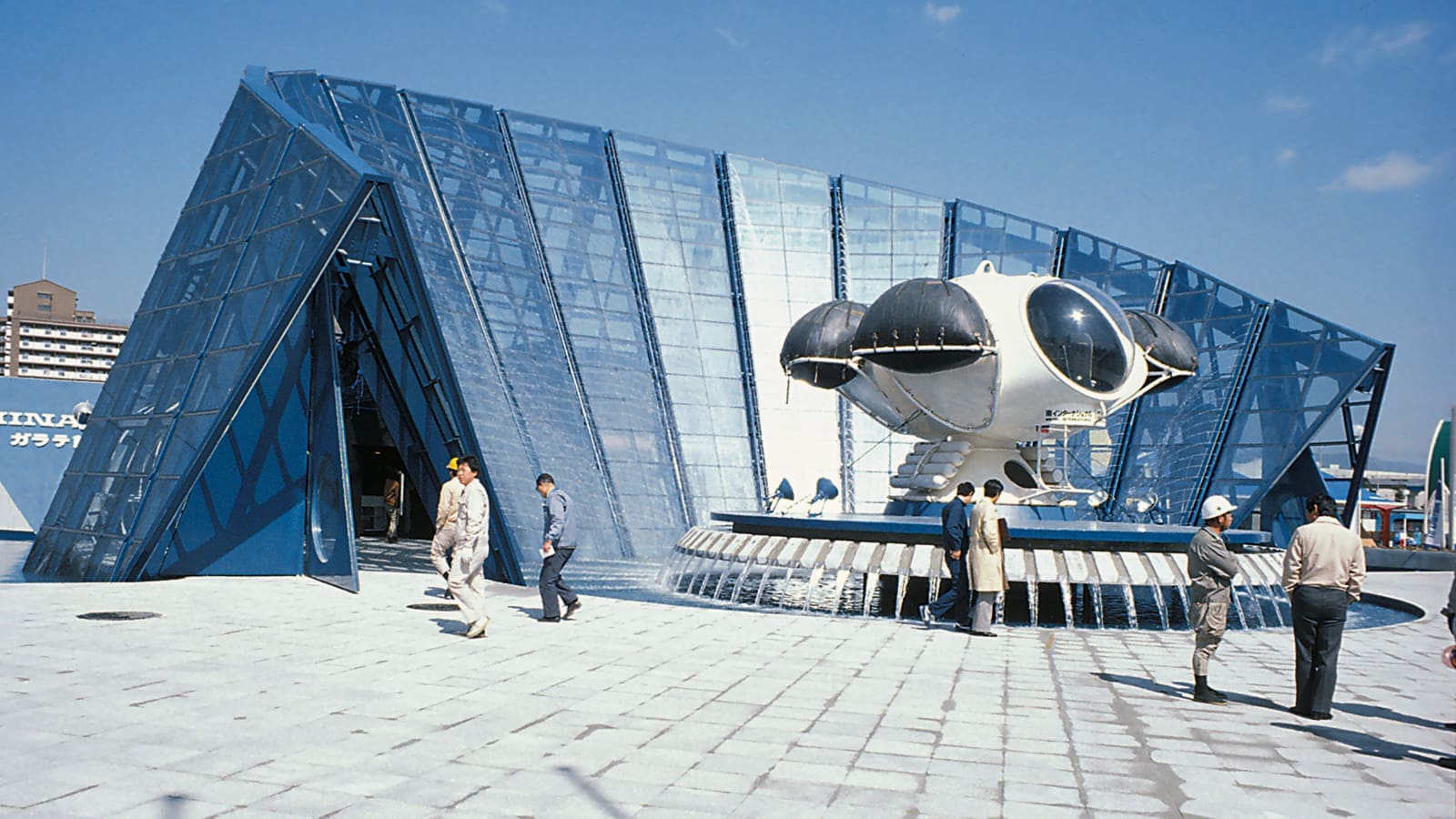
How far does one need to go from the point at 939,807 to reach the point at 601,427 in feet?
73.8

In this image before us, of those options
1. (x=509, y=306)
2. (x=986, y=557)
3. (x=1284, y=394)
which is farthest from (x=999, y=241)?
(x=986, y=557)

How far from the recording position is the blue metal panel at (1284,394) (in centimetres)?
2669

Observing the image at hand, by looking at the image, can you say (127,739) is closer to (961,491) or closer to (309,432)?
(961,491)

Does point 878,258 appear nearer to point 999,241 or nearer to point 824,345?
point 999,241

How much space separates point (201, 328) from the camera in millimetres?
14656

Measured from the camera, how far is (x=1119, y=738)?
6.73 metres

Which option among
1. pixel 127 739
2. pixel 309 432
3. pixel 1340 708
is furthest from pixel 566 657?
pixel 309 432

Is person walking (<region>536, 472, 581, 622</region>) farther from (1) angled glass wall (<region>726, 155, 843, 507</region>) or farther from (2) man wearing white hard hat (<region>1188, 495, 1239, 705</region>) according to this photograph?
(1) angled glass wall (<region>726, 155, 843, 507</region>)

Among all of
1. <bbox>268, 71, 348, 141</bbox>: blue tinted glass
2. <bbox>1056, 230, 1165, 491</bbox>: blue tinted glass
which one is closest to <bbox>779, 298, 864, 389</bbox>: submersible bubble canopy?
<bbox>1056, 230, 1165, 491</bbox>: blue tinted glass

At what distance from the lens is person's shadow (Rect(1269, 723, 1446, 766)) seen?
6465 mm

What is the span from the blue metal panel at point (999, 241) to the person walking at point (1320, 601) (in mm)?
23037

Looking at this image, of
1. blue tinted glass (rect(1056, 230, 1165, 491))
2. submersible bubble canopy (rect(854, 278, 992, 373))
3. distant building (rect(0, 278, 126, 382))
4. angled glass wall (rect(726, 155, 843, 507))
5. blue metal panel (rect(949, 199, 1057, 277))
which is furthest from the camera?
distant building (rect(0, 278, 126, 382))

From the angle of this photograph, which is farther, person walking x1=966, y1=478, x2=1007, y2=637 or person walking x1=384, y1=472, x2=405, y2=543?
person walking x1=384, y1=472, x2=405, y2=543

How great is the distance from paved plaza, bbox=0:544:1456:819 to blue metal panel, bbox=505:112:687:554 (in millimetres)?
16027
